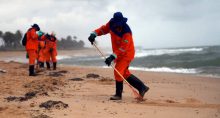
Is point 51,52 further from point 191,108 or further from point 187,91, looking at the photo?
point 191,108

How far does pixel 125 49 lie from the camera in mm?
7680

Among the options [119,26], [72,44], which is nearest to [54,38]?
[119,26]

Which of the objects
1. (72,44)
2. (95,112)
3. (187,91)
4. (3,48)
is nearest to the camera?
(95,112)

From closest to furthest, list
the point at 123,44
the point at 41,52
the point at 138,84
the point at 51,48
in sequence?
the point at 123,44 < the point at 138,84 < the point at 51,48 < the point at 41,52

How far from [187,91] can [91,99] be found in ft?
10.8

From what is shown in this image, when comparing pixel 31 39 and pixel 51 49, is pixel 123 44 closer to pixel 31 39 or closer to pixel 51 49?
pixel 31 39

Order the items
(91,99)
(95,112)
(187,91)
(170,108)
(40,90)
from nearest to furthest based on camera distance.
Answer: (95,112) → (170,108) → (91,99) → (40,90) → (187,91)

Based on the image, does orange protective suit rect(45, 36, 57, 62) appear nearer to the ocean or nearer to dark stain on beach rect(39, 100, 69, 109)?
the ocean

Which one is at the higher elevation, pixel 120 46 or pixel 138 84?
pixel 120 46

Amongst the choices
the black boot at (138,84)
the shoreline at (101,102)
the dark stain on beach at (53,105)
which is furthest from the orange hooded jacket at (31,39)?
the dark stain on beach at (53,105)

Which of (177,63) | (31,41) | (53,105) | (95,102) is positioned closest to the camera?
(53,105)

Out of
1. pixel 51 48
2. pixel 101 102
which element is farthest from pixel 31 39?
pixel 101 102

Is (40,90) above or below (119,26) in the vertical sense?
below

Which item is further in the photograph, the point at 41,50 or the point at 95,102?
the point at 41,50
